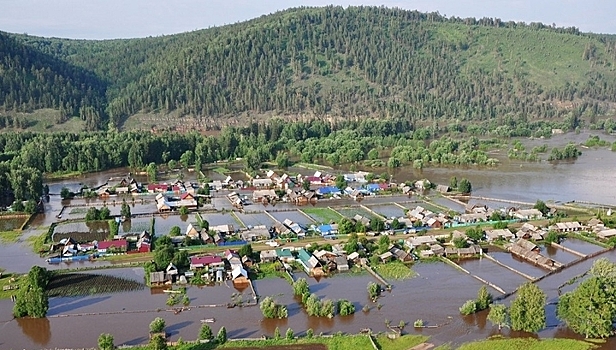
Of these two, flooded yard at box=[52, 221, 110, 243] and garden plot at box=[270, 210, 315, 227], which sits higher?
flooded yard at box=[52, 221, 110, 243]

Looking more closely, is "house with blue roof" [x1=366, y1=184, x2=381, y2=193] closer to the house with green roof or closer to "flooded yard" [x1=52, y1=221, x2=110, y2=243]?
the house with green roof

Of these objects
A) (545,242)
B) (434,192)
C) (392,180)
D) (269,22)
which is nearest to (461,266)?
(545,242)

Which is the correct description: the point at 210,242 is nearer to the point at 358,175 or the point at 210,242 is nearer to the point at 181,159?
the point at 358,175

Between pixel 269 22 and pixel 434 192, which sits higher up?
pixel 269 22

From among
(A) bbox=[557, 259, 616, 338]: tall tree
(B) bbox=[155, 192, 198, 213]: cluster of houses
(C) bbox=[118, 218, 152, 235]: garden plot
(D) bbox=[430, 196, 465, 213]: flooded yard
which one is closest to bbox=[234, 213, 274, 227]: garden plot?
(B) bbox=[155, 192, 198, 213]: cluster of houses

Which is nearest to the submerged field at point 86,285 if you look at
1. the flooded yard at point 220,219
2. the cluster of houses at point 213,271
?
the cluster of houses at point 213,271

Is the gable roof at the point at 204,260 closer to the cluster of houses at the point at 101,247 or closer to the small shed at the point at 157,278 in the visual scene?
the small shed at the point at 157,278
